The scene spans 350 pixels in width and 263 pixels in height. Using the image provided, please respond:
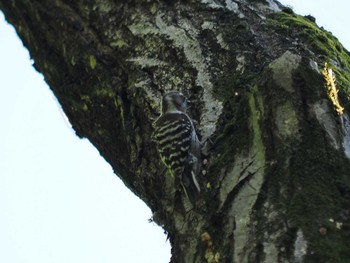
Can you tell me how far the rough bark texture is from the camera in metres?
3.00

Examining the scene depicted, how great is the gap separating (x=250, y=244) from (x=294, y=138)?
578mm

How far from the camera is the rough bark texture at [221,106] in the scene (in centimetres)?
300

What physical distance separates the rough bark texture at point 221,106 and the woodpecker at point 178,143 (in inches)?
2.5

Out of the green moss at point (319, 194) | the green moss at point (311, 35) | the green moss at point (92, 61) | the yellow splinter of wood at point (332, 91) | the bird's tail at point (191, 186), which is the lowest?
the green moss at point (319, 194)

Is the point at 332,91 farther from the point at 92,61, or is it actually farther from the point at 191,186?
the point at 92,61

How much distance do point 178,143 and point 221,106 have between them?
102cm

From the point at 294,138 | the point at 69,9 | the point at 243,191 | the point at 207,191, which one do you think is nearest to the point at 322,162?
the point at 294,138

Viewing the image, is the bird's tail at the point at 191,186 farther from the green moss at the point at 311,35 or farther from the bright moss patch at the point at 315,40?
the green moss at the point at 311,35

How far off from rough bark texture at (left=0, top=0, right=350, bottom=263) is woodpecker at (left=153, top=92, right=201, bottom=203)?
64mm

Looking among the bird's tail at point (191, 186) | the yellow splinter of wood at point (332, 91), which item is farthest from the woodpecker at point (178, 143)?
the yellow splinter of wood at point (332, 91)

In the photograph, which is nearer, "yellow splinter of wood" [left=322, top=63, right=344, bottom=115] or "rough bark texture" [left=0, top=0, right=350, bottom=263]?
"rough bark texture" [left=0, top=0, right=350, bottom=263]

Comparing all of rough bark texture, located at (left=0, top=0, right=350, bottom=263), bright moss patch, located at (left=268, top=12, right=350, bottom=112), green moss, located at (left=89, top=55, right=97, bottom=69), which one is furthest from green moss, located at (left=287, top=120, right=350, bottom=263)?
green moss, located at (left=89, top=55, right=97, bottom=69)

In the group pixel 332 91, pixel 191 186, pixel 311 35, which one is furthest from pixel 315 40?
pixel 191 186

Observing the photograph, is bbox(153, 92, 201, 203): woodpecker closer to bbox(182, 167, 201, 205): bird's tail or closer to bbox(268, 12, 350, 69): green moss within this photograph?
bbox(182, 167, 201, 205): bird's tail
